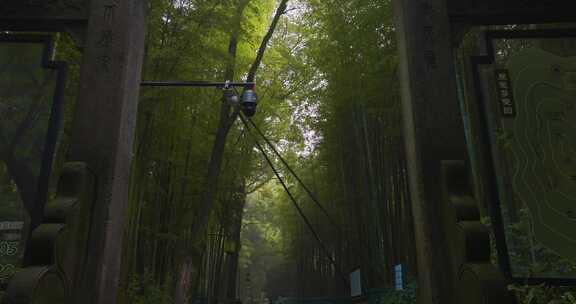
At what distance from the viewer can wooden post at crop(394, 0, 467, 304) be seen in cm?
274

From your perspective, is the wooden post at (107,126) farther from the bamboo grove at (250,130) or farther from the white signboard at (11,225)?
the bamboo grove at (250,130)

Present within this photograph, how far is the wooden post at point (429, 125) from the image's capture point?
2740 mm

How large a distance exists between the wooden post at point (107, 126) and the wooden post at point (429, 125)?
187 cm

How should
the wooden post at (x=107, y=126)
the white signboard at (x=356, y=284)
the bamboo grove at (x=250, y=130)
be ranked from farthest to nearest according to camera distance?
1. the white signboard at (x=356, y=284)
2. the bamboo grove at (x=250, y=130)
3. the wooden post at (x=107, y=126)

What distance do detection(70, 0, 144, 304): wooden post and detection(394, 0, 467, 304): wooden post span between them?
6.15 feet

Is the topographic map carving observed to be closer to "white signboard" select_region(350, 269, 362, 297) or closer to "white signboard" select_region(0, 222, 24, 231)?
"white signboard" select_region(0, 222, 24, 231)

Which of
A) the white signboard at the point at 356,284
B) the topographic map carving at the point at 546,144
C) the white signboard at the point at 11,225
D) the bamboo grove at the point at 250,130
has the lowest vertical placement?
the white signboard at the point at 356,284

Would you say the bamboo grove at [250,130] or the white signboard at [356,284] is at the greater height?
the bamboo grove at [250,130]

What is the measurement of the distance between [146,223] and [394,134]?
514cm

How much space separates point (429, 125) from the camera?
115 inches

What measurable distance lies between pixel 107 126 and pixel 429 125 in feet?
6.73

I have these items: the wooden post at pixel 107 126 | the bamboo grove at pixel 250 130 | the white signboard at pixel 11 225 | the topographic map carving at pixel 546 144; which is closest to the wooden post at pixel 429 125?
the topographic map carving at pixel 546 144

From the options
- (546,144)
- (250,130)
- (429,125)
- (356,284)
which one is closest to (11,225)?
(429,125)

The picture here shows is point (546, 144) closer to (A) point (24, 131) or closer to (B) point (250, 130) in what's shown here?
(A) point (24, 131)
